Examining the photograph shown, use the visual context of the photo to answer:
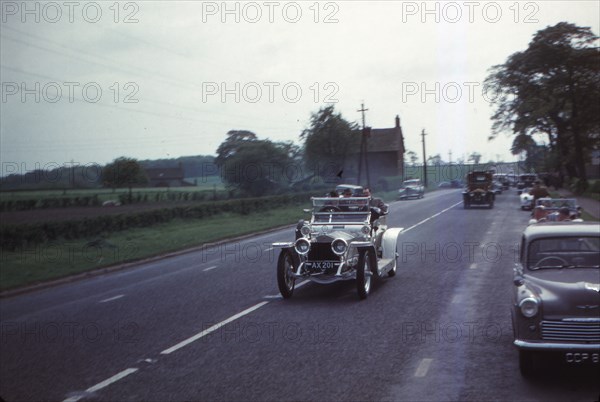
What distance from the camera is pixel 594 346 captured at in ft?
23.1

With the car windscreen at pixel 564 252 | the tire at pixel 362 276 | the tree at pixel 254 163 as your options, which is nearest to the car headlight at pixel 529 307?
the car windscreen at pixel 564 252

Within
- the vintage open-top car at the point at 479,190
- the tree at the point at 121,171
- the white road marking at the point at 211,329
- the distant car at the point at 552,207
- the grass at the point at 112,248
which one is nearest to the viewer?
the white road marking at the point at 211,329

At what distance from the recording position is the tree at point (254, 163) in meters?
55.9

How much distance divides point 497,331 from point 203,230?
2392 cm

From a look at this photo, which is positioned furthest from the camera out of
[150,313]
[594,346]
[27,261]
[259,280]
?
[27,261]

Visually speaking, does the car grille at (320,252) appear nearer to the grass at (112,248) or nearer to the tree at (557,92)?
the grass at (112,248)

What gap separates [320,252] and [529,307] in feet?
20.0

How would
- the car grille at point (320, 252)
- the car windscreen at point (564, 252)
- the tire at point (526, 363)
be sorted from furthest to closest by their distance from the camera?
1. the car grille at point (320, 252)
2. the car windscreen at point (564, 252)
3. the tire at point (526, 363)

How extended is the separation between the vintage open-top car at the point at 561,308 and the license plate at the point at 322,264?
4.89 metres

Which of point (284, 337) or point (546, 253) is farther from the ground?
point (546, 253)

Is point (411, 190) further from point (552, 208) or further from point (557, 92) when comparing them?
point (552, 208)

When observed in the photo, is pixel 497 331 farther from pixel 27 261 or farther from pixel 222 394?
pixel 27 261

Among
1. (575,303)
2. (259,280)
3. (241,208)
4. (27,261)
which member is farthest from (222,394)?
(241,208)

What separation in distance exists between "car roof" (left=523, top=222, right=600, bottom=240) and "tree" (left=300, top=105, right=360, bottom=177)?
5969cm
